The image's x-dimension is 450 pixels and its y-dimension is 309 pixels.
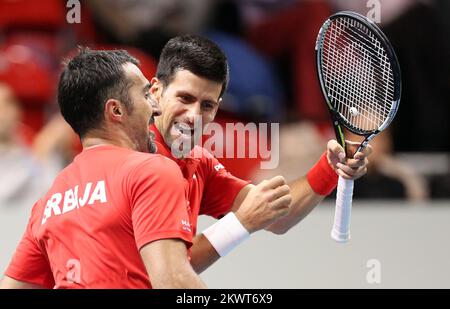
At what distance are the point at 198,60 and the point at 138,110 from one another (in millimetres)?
501

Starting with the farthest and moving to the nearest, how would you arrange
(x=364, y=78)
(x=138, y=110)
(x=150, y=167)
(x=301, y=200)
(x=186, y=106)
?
(x=364, y=78) < (x=301, y=200) < (x=186, y=106) < (x=138, y=110) < (x=150, y=167)

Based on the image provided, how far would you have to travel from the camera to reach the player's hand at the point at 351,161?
3.52 metres

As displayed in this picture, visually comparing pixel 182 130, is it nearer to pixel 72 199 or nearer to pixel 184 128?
pixel 184 128

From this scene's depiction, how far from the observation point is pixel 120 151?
3086 mm

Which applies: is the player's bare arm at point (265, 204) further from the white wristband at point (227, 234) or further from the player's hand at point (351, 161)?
Answer: the player's hand at point (351, 161)

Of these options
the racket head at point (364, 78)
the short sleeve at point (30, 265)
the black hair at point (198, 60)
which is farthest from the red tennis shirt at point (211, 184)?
the short sleeve at point (30, 265)

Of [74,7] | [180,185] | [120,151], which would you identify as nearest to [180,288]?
[180,185]

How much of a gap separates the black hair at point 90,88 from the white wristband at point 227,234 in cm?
49

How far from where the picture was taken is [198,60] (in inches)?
142

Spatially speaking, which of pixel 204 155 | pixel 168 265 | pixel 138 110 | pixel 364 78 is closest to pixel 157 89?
pixel 204 155

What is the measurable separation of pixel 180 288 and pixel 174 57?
3.67ft

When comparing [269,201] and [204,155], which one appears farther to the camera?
[204,155]

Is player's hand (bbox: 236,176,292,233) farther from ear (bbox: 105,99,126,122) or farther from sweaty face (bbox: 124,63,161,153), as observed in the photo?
ear (bbox: 105,99,126,122)

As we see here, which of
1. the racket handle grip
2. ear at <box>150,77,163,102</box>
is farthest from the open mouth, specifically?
the racket handle grip
